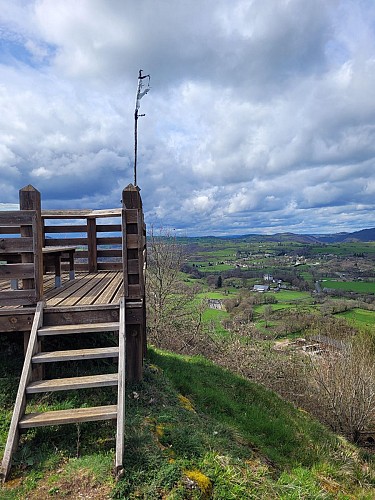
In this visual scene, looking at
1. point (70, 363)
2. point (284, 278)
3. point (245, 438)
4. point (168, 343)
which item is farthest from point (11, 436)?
point (284, 278)

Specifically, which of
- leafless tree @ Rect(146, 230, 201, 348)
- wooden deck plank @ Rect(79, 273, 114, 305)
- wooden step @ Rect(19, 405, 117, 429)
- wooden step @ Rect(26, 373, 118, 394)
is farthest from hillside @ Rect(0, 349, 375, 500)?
leafless tree @ Rect(146, 230, 201, 348)

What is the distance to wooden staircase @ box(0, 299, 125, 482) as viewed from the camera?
3552 mm

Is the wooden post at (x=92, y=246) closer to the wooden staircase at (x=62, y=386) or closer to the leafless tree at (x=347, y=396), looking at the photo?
the wooden staircase at (x=62, y=386)

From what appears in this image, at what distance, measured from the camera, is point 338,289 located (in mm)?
49094

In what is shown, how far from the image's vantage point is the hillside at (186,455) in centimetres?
329

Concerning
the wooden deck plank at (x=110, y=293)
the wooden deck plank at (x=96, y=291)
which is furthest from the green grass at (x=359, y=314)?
the wooden deck plank at (x=110, y=293)

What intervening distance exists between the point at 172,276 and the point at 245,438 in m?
10.8

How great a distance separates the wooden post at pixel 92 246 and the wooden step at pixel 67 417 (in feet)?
17.2

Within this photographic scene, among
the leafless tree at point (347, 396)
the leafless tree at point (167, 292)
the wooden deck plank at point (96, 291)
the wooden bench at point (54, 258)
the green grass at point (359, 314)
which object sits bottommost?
the green grass at point (359, 314)

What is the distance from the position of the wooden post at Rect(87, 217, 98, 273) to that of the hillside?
343 cm

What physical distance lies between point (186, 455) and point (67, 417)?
1412 millimetres

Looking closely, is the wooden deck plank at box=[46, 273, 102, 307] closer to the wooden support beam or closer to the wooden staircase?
the wooden staircase

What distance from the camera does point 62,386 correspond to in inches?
155

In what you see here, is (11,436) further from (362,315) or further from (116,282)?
(362,315)
